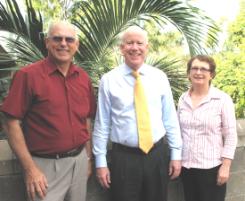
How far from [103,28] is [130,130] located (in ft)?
6.12

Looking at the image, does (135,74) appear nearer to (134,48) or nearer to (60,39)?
(134,48)

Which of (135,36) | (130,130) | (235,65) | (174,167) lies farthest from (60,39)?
(235,65)

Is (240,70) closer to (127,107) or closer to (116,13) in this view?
(116,13)

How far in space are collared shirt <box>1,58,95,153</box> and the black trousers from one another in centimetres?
41

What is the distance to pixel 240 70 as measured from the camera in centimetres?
936

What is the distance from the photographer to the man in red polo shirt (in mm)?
2934

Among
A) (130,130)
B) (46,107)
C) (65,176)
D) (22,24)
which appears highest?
(22,24)

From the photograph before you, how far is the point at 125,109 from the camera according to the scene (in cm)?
337

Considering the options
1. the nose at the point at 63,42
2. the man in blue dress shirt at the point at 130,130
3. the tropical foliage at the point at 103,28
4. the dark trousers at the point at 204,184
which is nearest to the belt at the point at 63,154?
the man in blue dress shirt at the point at 130,130

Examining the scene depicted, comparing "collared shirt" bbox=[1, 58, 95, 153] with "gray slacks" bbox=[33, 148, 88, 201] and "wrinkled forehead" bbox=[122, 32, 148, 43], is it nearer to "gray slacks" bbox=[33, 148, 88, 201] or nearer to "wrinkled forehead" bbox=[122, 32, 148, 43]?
"gray slacks" bbox=[33, 148, 88, 201]

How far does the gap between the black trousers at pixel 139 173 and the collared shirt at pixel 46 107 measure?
41 cm

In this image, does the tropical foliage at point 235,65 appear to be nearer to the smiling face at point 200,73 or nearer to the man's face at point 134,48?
the smiling face at point 200,73

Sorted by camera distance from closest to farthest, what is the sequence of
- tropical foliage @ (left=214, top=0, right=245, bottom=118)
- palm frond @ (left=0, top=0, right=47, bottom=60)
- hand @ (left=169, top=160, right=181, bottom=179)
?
hand @ (left=169, top=160, right=181, bottom=179) → palm frond @ (left=0, top=0, right=47, bottom=60) → tropical foliage @ (left=214, top=0, right=245, bottom=118)

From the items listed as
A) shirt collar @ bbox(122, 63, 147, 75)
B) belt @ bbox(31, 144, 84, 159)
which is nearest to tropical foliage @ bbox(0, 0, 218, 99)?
shirt collar @ bbox(122, 63, 147, 75)
